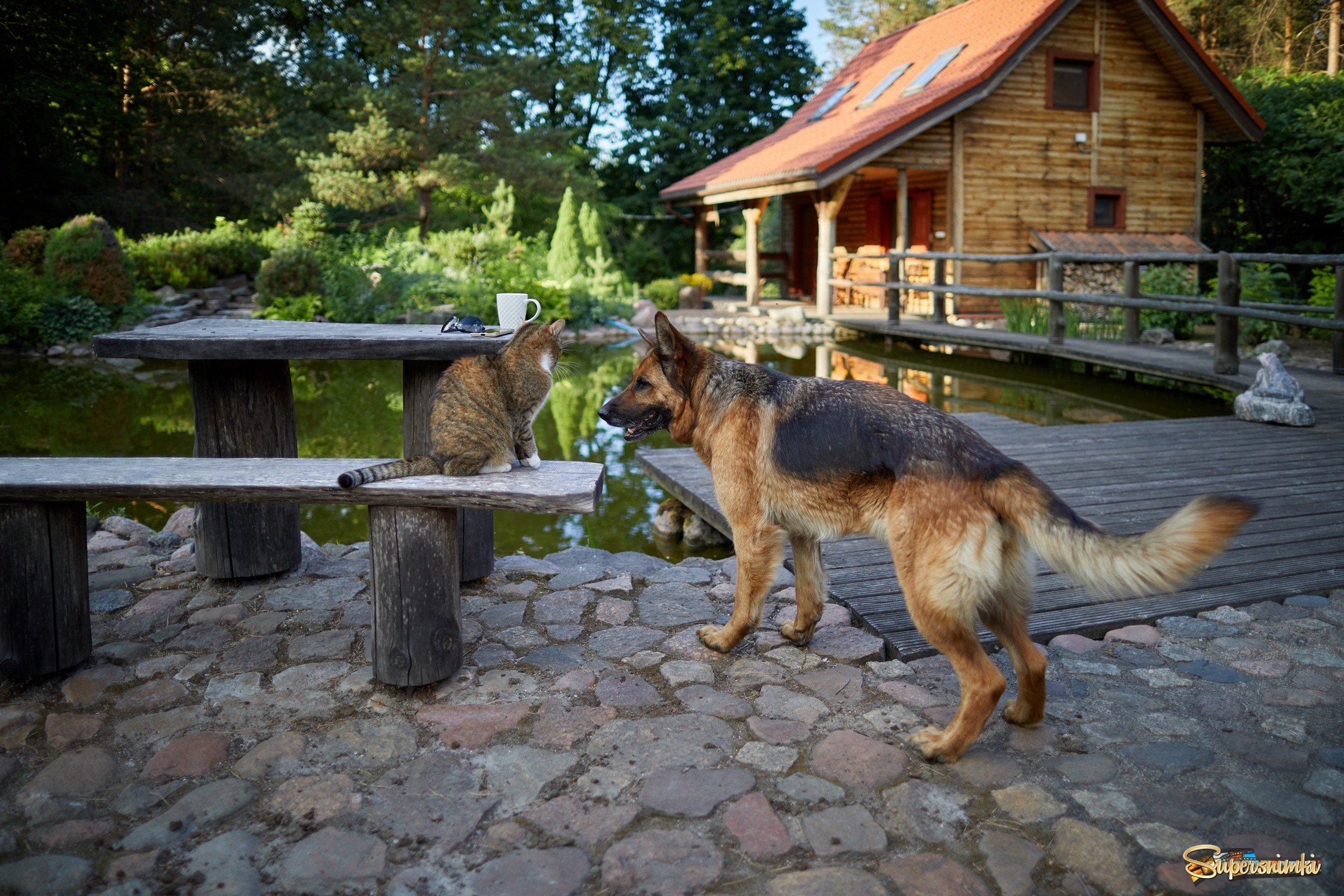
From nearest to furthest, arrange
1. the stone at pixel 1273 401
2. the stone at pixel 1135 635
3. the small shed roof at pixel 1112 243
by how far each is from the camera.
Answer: the stone at pixel 1135 635 → the stone at pixel 1273 401 → the small shed roof at pixel 1112 243

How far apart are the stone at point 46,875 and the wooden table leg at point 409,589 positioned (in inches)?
41.7

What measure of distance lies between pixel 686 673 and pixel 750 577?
42 cm

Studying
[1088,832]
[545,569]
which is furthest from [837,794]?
[545,569]

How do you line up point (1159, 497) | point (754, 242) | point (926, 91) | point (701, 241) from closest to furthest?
point (1159, 497)
point (926, 91)
point (754, 242)
point (701, 241)

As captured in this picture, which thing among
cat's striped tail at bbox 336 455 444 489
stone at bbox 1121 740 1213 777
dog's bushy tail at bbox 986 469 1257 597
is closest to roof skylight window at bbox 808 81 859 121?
cat's striped tail at bbox 336 455 444 489

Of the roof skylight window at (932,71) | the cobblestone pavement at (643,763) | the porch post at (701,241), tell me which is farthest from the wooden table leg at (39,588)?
the porch post at (701,241)

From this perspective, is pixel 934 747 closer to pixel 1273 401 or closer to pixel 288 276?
pixel 1273 401

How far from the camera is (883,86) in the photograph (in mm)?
20406

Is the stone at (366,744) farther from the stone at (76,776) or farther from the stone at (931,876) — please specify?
the stone at (931,876)

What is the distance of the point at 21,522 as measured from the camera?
3.10 metres

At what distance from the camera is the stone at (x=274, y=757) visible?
2615 millimetres

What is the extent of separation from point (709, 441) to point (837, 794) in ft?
4.44

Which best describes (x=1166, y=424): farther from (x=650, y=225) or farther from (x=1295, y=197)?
(x=650, y=225)

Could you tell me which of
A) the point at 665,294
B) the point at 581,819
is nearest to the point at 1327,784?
the point at 581,819
